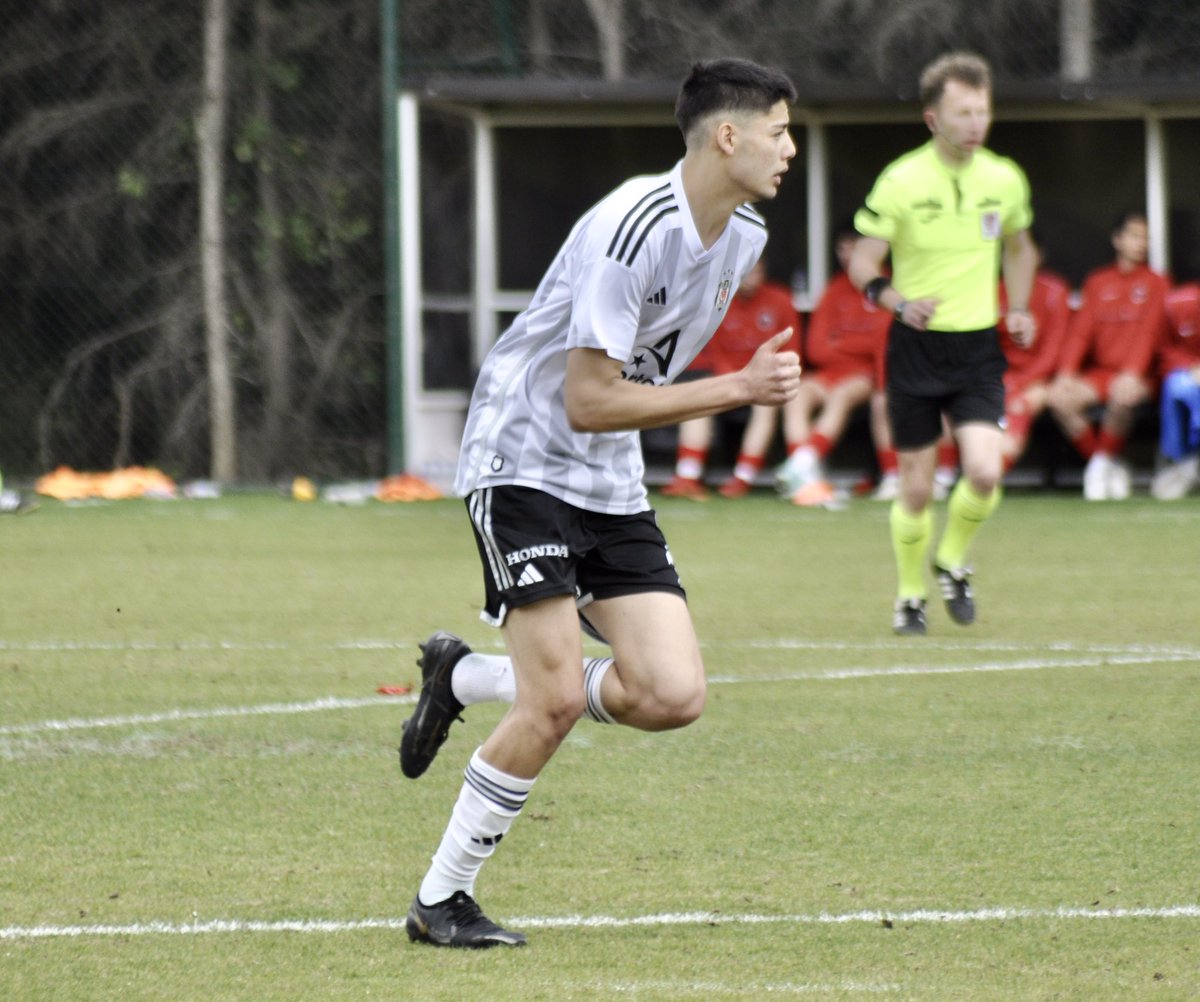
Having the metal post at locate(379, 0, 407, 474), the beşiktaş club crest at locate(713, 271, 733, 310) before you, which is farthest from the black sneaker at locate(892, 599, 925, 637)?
Answer: the metal post at locate(379, 0, 407, 474)

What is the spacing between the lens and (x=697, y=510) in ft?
48.3

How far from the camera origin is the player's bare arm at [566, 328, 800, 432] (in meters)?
4.27

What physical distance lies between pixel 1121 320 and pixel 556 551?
37.6ft

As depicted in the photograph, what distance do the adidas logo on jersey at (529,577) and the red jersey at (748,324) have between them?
37.0 feet

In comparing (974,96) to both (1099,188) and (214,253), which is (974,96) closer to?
(1099,188)

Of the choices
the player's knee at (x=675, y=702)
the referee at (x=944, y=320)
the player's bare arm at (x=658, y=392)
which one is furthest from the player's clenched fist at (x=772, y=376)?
the referee at (x=944, y=320)

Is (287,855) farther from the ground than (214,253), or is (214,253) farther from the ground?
(214,253)

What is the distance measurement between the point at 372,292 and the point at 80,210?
2.69 meters

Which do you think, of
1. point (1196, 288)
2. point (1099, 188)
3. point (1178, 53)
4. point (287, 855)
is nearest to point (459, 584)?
point (287, 855)

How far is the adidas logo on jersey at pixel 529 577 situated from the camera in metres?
4.50

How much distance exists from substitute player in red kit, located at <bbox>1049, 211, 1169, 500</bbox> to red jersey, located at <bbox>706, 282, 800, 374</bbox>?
2066 millimetres

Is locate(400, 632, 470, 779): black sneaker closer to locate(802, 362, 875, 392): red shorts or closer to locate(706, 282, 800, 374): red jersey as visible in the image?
locate(706, 282, 800, 374): red jersey

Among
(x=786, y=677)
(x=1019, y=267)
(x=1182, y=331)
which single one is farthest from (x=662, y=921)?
(x=1182, y=331)

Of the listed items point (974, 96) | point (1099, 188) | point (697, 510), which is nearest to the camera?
point (974, 96)
